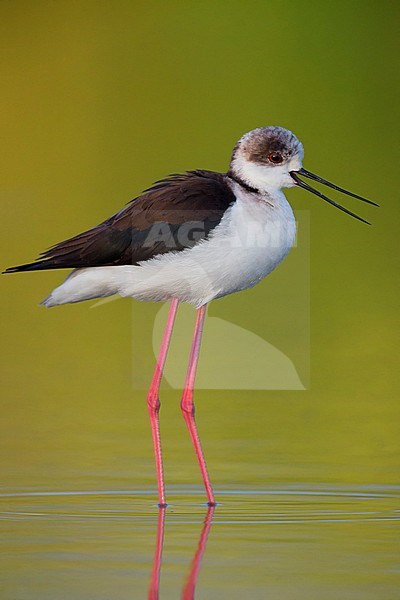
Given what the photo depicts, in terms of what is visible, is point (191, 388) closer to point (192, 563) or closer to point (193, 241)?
point (193, 241)

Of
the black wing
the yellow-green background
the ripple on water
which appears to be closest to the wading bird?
the black wing

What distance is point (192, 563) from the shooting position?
552 cm

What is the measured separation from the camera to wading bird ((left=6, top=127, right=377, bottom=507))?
7.39 m

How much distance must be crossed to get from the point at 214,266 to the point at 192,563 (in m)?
2.16

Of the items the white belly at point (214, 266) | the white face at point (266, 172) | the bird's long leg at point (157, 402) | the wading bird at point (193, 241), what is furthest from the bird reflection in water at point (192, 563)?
the white face at point (266, 172)

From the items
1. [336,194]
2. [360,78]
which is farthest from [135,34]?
[336,194]

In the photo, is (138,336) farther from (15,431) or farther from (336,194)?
(336,194)

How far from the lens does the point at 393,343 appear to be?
35.6 feet

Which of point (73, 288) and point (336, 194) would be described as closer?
point (73, 288)

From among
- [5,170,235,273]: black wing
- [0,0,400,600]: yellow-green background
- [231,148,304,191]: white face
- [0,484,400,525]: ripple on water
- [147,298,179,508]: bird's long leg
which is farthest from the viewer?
[231,148,304,191]: white face

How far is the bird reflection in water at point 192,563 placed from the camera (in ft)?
16.5

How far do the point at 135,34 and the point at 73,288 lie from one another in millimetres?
11541

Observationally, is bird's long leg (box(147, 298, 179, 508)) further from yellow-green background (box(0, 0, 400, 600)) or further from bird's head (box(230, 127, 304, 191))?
bird's head (box(230, 127, 304, 191))

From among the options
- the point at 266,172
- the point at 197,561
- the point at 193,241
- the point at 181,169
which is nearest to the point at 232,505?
the point at 197,561
